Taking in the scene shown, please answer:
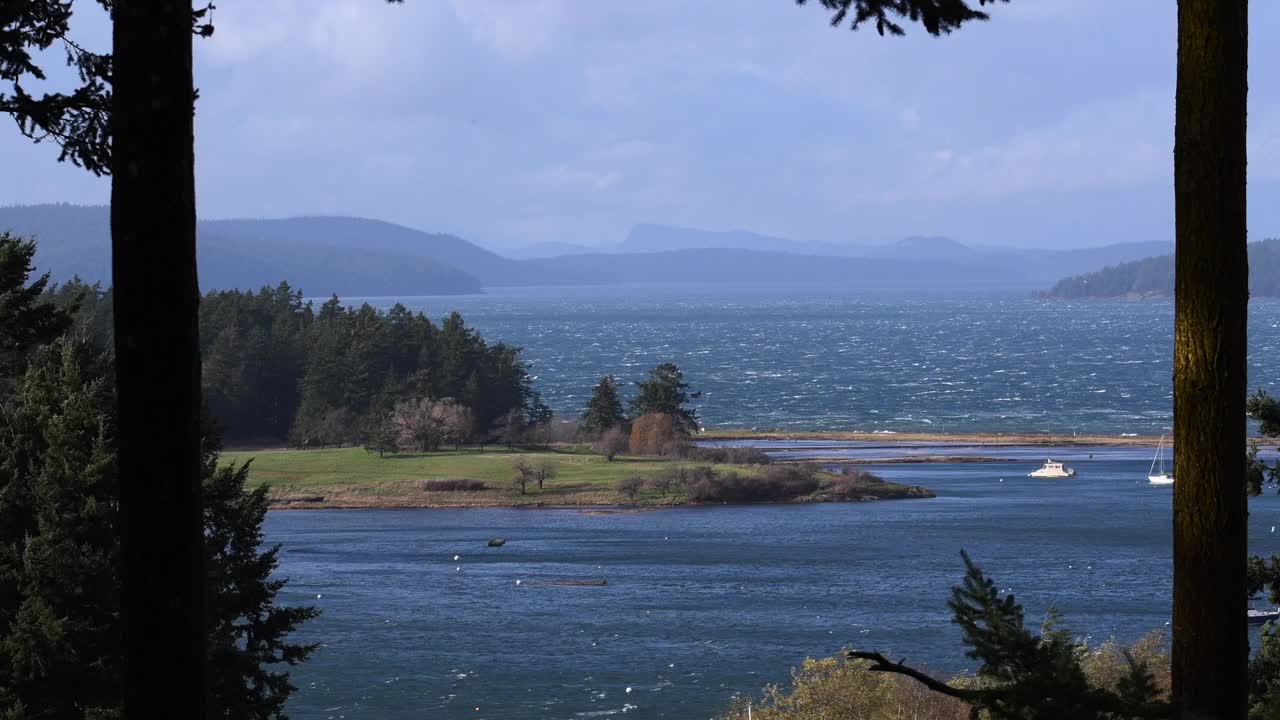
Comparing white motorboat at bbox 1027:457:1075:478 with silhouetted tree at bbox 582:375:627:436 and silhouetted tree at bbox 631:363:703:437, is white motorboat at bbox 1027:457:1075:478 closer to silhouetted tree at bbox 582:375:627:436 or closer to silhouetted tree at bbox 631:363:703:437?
silhouetted tree at bbox 631:363:703:437

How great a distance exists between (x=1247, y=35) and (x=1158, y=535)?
2681 inches

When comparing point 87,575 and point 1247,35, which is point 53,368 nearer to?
point 87,575

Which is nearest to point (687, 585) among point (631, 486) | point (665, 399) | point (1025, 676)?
point (631, 486)

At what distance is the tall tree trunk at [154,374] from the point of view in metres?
6.38

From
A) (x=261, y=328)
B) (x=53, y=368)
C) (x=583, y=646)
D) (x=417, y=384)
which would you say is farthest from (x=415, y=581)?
(x=261, y=328)

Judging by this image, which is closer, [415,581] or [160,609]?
[160,609]

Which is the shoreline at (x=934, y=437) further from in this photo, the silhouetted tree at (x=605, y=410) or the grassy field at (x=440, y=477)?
the grassy field at (x=440, y=477)

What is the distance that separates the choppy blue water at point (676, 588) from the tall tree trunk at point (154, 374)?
111 ft

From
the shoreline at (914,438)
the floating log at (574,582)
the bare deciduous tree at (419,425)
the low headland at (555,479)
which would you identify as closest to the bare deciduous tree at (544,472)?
the low headland at (555,479)

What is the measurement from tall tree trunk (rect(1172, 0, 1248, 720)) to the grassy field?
80.6 metres

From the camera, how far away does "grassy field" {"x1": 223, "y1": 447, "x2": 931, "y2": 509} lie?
90.7 meters

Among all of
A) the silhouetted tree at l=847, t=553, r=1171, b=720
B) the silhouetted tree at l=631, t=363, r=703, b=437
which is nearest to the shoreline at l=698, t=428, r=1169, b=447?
the silhouetted tree at l=631, t=363, r=703, b=437

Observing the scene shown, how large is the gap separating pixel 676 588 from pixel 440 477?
39569mm

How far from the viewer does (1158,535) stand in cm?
7069
